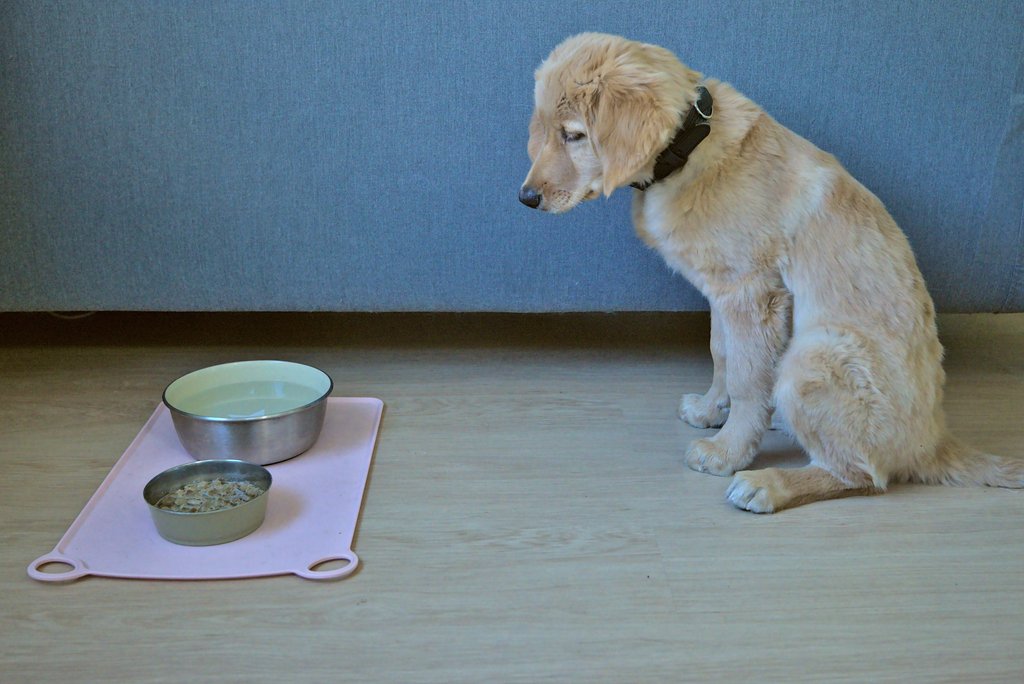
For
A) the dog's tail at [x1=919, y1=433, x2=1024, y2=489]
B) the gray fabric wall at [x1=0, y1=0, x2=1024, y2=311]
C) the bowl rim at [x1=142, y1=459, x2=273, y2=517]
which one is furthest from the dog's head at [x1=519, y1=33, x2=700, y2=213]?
the dog's tail at [x1=919, y1=433, x2=1024, y2=489]

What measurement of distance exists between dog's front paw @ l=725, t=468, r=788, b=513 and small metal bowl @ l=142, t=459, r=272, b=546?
0.94m

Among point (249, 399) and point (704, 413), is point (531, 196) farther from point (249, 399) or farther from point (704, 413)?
point (249, 399)

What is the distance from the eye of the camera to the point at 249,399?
2197 millimetres

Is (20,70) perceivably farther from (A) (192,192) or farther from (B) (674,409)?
(B) (674,409)

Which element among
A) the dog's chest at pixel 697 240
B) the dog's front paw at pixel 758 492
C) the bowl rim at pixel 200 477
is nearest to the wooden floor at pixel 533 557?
the dog's front paw at pixel 758 492

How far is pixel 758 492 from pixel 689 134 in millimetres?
748

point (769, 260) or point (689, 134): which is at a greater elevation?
point (689, 134)

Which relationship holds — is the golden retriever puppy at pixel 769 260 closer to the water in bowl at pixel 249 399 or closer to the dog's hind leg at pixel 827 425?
the dog's hind leg at pixel 827 425

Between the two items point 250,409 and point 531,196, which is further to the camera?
point 250,409

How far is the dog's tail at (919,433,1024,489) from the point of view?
6.47 feet

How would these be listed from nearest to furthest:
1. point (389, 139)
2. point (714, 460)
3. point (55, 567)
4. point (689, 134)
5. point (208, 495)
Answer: point (55, 567) < point (208, 495) < point (689, 134) < point (714, 460) < point (389, 139)

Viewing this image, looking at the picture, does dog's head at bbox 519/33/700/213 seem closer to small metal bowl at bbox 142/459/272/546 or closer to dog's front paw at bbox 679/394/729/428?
dog's front paw at bbox 679/394/729/428

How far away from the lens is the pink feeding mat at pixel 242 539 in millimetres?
1645

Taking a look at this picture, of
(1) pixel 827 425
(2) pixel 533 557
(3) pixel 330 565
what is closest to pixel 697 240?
(1) pixel 827 425
